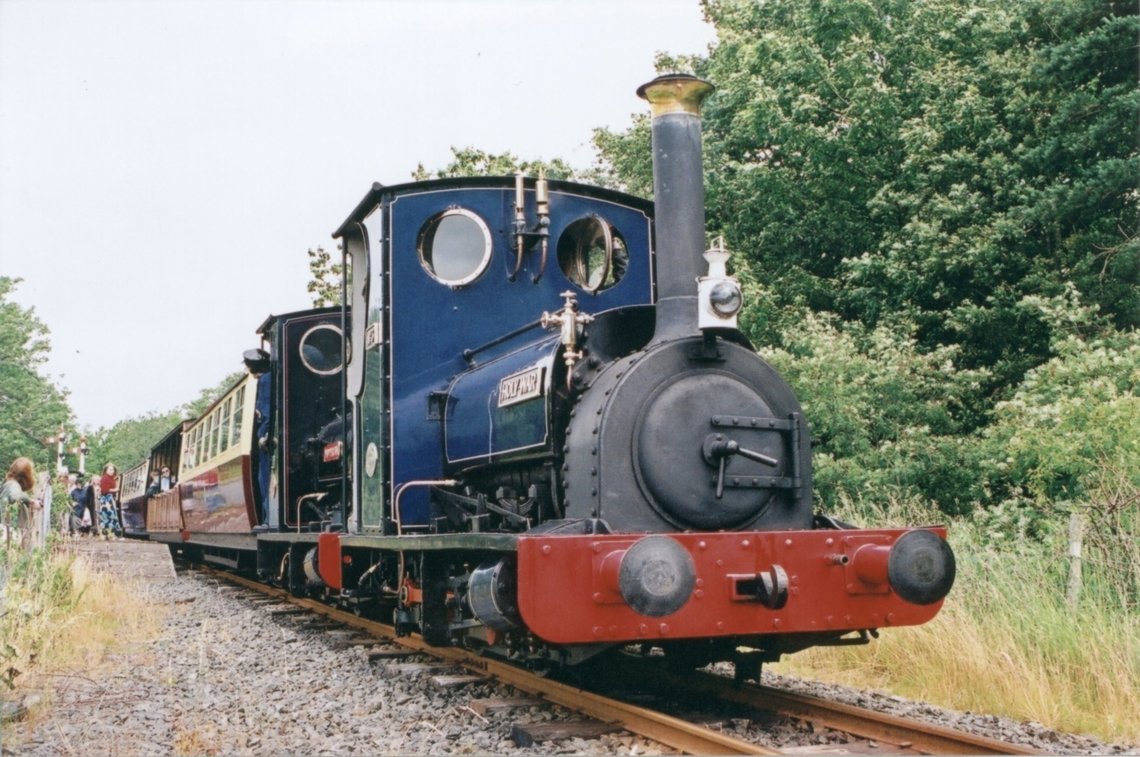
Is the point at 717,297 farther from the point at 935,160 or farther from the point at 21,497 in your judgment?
the point at 935,160

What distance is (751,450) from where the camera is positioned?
201 inches

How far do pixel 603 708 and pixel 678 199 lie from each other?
238 centimetres

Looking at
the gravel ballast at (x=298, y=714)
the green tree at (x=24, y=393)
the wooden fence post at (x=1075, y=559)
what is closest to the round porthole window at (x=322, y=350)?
the gravel ballast at (x=298, y=714)

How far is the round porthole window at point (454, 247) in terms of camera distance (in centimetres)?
659

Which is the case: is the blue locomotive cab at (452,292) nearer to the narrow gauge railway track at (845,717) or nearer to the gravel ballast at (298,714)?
the gravel ballast at (298,714)

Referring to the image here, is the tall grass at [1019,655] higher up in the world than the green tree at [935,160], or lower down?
lower down

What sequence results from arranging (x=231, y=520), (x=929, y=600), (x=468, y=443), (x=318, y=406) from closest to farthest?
(x=929, y=600), (x=468, y=443), (x=318, y=406), (x=231, y=520)

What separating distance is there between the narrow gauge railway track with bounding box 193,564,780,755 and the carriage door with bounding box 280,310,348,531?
2.11 meters

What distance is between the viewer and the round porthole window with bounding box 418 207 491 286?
659 cm

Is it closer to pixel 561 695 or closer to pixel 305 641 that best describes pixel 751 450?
pixel 561 695

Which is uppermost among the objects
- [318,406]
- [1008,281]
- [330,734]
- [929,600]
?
[1008,281]

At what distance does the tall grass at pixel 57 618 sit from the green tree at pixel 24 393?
16.1 m

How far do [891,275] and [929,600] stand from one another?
1173cm

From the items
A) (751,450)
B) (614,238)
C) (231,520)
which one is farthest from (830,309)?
(751,450)
